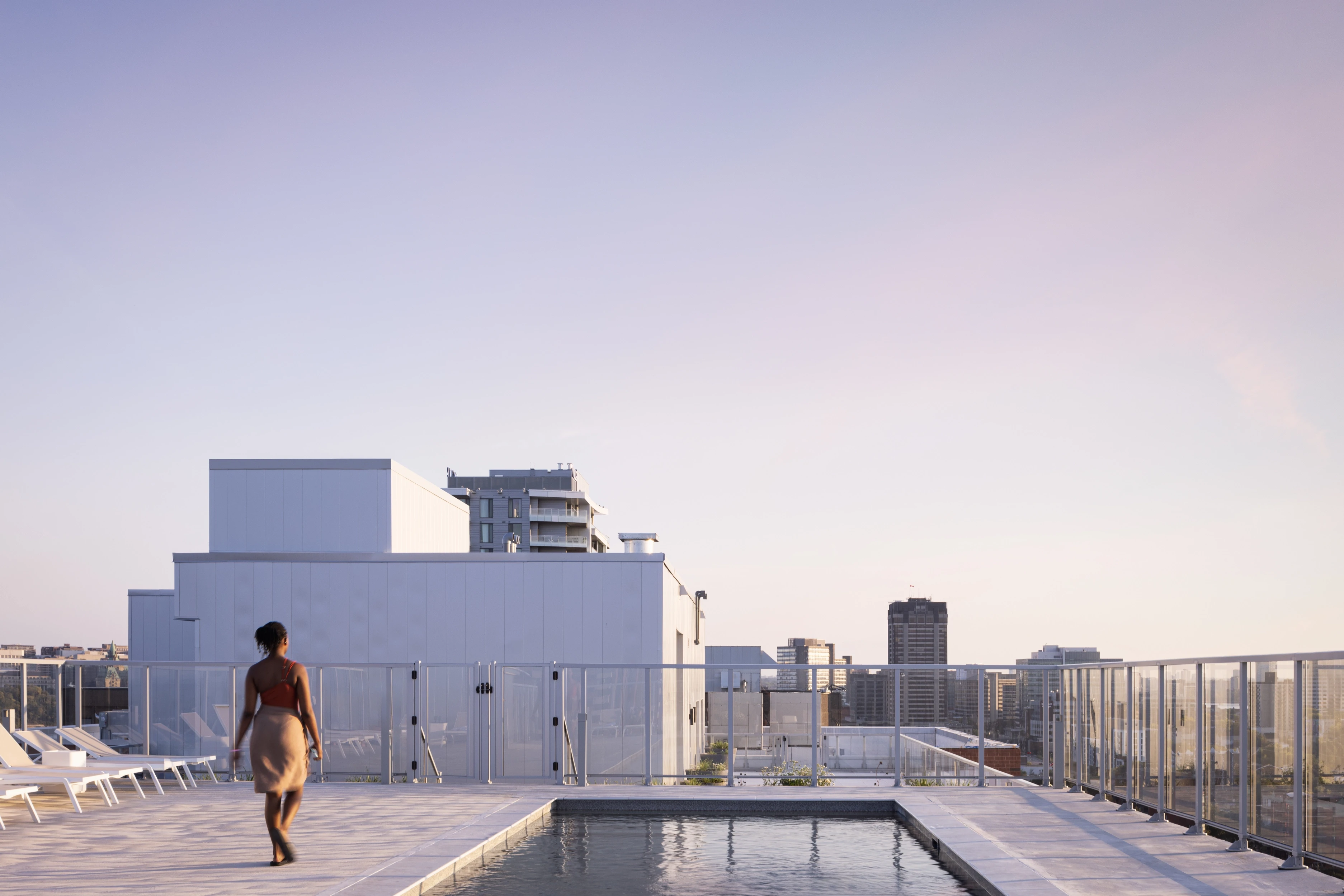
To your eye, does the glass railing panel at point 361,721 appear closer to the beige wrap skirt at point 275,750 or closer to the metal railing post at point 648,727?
the metal railing post at point 648,727

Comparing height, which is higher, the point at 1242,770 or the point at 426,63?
the point at 426,63

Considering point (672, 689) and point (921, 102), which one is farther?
point (921, 102)

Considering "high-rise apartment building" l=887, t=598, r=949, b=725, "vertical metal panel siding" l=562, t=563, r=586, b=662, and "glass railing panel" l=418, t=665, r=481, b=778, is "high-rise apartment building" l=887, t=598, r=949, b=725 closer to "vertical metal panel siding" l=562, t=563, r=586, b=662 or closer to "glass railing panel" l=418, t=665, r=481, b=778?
"vertical metal panel siding" l=562, t=563, r=586, b=662

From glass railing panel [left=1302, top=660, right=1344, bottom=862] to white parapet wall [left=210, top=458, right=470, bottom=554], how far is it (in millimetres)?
16058

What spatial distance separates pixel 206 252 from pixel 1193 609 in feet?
72.7

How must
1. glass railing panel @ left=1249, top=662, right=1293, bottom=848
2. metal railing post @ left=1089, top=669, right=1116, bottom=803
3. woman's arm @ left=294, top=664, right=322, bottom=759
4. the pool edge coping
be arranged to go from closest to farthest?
glass railing panel @ left=1249, top=662, right=1293, bottom=848, woman's arm @ left=294, top=664, right=322, bottom=759, the pool edge coping, metal railing post @ left=1089, top=669, right=1116, bottom=803

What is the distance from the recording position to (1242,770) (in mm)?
7820

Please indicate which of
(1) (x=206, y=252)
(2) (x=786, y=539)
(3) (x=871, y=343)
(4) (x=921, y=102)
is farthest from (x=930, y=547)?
(1) (x=206, y=252)

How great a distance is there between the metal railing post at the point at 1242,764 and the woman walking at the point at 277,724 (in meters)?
5.96

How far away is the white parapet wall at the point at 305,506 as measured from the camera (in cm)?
2036

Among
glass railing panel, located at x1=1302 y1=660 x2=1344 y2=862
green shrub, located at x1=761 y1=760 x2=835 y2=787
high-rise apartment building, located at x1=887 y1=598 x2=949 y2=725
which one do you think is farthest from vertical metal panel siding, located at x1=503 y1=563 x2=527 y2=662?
high-rise apartment building, located at x1=887 y1=598 x2=949 y2=725

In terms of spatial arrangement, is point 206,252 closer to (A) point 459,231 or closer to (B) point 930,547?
(A) point 459,231

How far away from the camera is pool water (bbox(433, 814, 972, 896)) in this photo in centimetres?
716

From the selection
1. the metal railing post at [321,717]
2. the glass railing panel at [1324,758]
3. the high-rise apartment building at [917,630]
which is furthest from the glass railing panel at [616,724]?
the high-rise apartment building at [917,630]
